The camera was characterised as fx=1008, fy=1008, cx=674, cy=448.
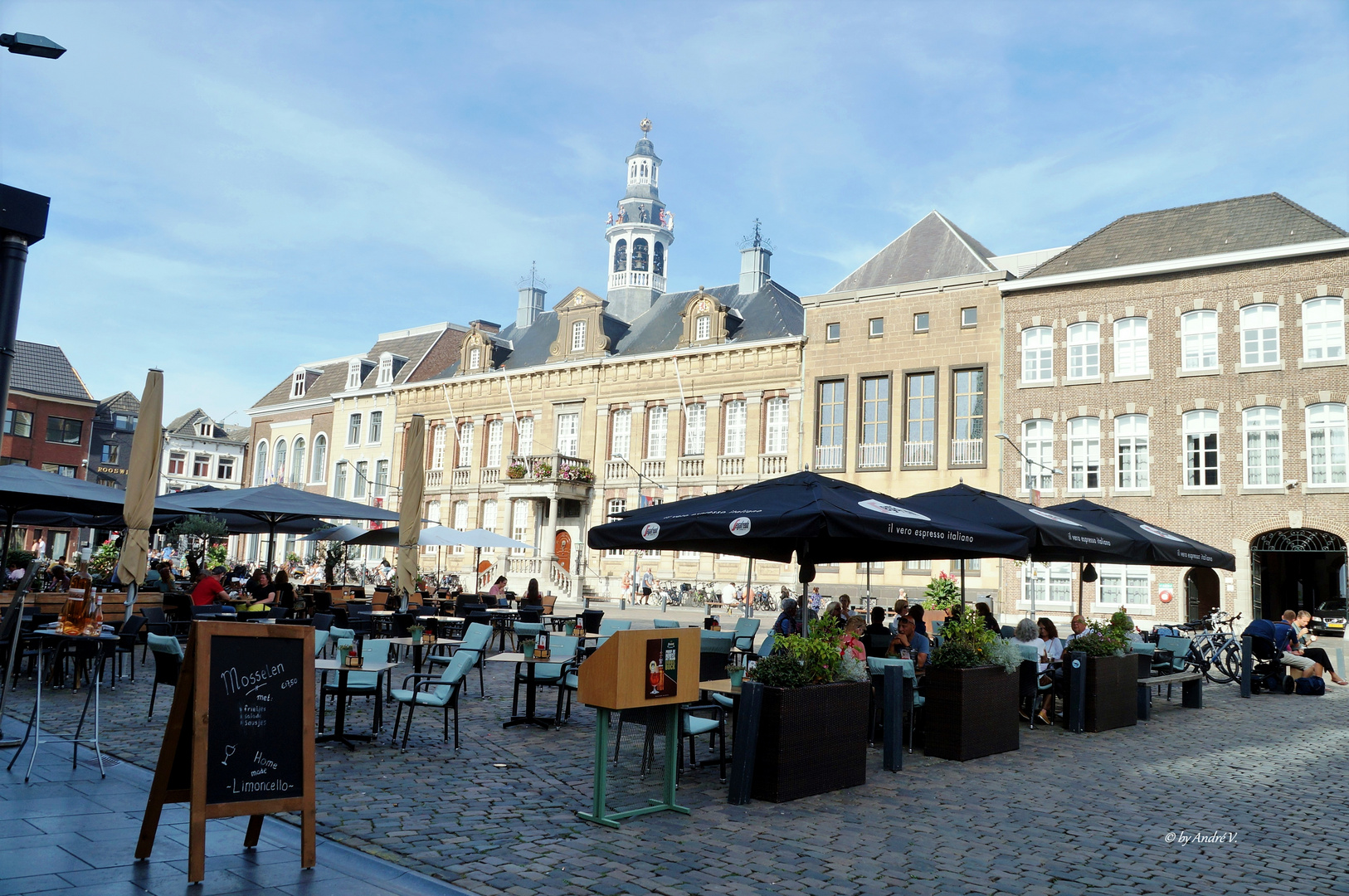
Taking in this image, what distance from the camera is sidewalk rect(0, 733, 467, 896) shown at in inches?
191

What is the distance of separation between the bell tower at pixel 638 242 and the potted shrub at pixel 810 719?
3850 centimetres

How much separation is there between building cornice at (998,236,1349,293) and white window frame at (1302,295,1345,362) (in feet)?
4.39

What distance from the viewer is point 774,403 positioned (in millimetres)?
35719

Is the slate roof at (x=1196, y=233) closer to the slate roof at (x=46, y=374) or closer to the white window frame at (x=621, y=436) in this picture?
the white window frame at (x=621, y=436)

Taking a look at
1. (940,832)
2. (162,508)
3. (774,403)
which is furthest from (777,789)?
(774,403)

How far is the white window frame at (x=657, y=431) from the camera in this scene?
3803 cm

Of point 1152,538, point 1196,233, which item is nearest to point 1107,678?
point 1152,538

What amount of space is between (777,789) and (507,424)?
36094 mm

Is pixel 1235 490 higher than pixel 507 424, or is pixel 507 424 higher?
pixel 507 424

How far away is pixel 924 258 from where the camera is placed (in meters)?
34.5

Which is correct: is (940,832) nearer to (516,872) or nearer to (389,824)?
(516,872)

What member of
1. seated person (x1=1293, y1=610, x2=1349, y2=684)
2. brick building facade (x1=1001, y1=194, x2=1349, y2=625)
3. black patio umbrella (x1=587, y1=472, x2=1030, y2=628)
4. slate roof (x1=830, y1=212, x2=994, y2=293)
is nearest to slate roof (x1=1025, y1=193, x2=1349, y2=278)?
brick building facade (x1=1001, y1=194, x2=1349, y2=625)

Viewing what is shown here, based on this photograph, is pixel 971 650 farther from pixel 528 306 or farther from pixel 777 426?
pixel 528 306

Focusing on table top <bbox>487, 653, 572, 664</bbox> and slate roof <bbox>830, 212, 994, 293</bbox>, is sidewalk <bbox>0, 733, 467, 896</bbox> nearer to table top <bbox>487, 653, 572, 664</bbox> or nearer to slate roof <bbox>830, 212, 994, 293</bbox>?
table top <bbox>487, 653, 572, 664</bbox>
